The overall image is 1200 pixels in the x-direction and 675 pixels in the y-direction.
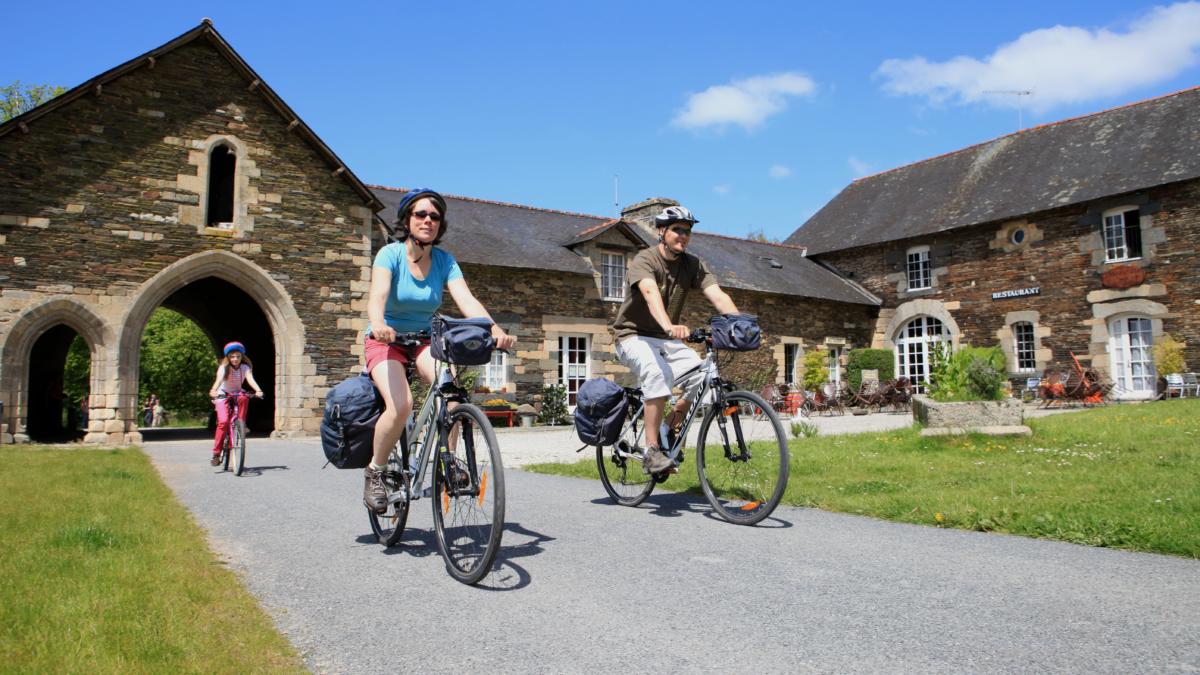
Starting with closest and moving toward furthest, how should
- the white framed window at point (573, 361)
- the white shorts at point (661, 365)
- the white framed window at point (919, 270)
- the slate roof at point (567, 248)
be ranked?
1. the white shorts at point (661, 365)
2. the slate roof at point (567, 248)
3. the white framed window at point (573, 361)
4. the white framed window at point (919, 270)

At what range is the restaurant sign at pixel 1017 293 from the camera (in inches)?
885

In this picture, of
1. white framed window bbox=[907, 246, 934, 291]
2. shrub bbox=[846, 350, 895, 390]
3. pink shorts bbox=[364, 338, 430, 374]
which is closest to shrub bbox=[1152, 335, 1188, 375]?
white framed window bbox=[907, 246, 934, 291]

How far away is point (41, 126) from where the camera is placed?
14250 mm

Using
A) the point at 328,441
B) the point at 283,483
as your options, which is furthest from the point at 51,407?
the point at 328,441

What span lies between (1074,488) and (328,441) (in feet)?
16.4

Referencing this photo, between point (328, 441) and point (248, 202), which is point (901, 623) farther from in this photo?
point (248, 202)

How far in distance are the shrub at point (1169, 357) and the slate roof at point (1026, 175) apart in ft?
12.5

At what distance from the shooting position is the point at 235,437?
923cm

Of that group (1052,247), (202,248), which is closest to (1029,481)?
(202,248)

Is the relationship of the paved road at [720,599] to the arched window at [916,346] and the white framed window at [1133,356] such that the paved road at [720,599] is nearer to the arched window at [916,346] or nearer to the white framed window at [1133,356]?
the white framed window at [1133,356]

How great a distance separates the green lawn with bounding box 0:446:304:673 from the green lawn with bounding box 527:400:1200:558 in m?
3.78

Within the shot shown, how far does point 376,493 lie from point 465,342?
1069 mm

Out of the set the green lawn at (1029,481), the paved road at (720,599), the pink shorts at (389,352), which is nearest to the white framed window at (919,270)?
the green lawn at (1029,481)

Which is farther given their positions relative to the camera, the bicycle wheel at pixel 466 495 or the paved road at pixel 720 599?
the bicycle wheel at pixel 466 495
